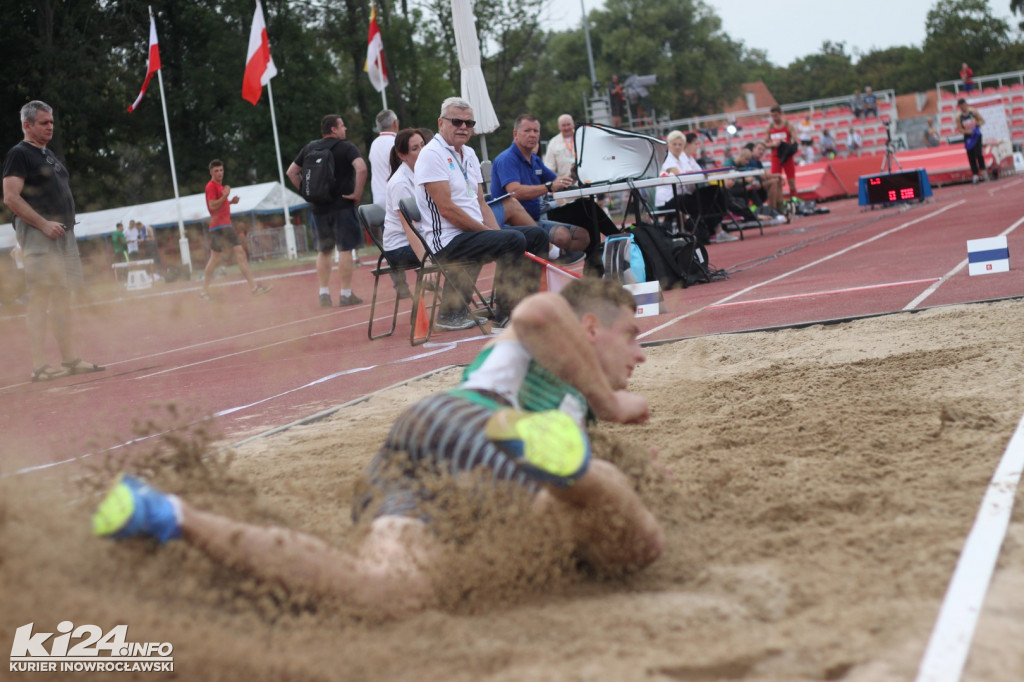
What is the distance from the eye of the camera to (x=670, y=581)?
2.48m

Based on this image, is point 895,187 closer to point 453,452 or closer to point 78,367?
point 78,367

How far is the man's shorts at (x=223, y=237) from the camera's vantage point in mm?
12719

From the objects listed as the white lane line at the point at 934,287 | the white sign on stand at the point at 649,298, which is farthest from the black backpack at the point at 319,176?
the white lane line at the point at 934,287

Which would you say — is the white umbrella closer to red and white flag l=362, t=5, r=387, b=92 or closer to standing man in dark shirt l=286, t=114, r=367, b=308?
standing man in dark shirt l=286, t=114, r=367, b=308

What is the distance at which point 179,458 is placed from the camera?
259 cm

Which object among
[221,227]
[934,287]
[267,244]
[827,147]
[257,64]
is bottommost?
[934,287]

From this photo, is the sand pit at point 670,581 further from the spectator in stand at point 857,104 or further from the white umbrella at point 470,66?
the spectator in stand at point 857,104

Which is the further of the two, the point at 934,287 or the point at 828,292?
the point at 828,292

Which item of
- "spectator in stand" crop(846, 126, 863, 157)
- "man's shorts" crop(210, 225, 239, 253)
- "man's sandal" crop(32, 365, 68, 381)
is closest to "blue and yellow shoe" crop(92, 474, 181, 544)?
"man's sandal" crop(32, 365, 68, 381)

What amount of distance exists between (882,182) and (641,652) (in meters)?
16.5

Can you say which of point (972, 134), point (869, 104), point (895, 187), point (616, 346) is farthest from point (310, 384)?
point (869, 104)

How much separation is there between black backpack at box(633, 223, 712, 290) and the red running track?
0.63 ft

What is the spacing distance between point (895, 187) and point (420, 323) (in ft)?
40.4

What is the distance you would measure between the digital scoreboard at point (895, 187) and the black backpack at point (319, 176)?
1090cm
